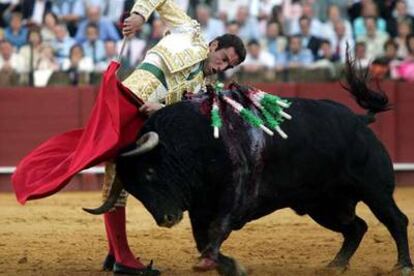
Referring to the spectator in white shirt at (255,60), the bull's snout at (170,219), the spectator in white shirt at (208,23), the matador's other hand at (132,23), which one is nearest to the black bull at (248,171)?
the bull's snout at (170,219)

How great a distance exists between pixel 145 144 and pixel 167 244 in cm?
220

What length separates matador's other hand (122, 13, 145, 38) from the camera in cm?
538

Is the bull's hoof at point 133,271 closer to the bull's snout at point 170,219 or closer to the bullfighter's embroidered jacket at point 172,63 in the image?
the bull's snout at point 170,219

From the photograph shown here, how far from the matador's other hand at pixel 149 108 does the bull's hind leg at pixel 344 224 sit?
1.08 metres

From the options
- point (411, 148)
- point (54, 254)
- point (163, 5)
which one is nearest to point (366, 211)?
point (411, 148)

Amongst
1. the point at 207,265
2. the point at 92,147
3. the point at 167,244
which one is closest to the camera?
the point at 207,265

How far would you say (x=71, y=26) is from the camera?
11531mm

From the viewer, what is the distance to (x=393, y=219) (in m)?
5.77

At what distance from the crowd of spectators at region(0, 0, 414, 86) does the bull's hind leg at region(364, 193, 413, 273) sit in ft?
17.2

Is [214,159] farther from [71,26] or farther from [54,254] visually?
[71,26]

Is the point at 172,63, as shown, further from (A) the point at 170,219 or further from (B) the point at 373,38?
(B) the point at 373,38

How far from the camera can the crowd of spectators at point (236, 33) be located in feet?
36.3

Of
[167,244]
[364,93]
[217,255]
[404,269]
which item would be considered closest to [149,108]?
[217,255]

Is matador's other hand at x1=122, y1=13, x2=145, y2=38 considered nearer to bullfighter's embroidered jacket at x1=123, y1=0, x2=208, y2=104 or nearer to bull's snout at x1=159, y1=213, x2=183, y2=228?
bullfighter's embroidered jacket at x1=123, y1=0, x2=208, y2=104
